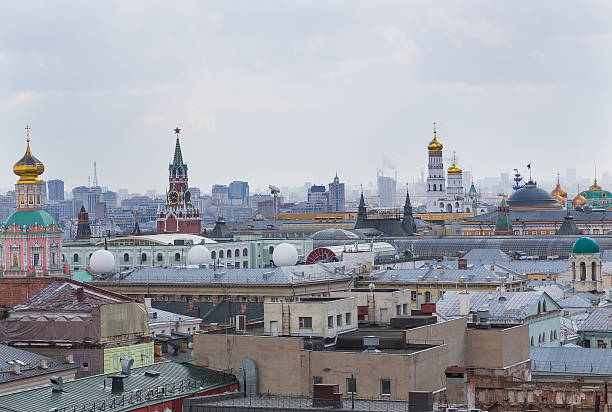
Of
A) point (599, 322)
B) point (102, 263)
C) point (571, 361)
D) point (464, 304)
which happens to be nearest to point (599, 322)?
point (599, 322)

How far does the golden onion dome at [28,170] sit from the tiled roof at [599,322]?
3483cm

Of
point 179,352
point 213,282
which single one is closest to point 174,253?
point 213,282

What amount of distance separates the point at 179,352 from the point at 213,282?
1662 inches

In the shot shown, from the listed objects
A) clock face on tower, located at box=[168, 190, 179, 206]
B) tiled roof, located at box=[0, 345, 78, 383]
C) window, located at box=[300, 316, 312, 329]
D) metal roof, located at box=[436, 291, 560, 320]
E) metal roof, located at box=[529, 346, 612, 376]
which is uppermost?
clock face on tower, located at box=[168, 190, 179, 206]

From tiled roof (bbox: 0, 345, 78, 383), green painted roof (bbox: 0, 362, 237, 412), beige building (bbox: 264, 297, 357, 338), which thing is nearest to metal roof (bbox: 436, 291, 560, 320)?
beige building (bbox: 264, 297, 357, 338)

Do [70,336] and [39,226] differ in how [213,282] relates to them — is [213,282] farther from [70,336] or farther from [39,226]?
[70,336]

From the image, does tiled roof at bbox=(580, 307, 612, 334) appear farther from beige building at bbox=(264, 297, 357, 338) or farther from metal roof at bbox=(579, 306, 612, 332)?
beige building at bbox=(264, 297, 357, 338)

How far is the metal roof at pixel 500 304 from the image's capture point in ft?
254

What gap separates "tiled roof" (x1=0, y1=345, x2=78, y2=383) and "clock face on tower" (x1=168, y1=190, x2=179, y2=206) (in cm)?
13450

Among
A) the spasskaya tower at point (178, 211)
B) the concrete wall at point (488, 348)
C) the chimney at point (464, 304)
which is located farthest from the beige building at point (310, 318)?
the spasskaya tower at point (178, 211)

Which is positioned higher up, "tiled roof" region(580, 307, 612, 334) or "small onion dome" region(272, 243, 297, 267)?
"small onion dome" region(272, 243, 297, 267)

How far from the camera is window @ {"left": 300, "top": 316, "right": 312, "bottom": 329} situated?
50844 mm

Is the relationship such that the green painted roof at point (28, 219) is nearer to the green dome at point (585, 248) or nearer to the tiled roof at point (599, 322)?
the tiled roof at point (599, 322)

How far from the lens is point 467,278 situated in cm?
10581
